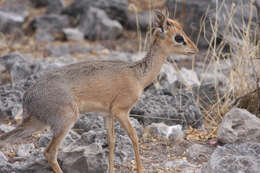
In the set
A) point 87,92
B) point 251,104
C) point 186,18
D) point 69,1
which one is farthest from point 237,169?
point 69,1

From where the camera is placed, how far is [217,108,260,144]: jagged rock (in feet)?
18.5

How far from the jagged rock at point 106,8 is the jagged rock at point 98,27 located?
1.71 ft

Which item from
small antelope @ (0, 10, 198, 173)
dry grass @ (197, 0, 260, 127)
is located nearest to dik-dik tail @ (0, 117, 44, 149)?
small antelope @ (0, 10, 198, 173)

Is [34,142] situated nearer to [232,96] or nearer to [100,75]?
[100,75]

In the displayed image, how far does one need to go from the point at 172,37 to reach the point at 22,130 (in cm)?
196

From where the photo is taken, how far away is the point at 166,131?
609 cm

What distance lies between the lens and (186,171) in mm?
4957

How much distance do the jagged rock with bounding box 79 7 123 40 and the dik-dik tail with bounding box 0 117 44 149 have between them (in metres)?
7.40

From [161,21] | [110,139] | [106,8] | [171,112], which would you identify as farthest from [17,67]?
[106,8]

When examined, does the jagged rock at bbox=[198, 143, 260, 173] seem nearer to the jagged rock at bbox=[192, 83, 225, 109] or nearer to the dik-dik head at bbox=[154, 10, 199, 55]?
the dik-dik head at bbox=[154, 10, 199, 55]

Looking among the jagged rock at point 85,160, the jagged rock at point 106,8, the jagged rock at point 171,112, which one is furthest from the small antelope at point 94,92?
the jagged rock at point 106,8

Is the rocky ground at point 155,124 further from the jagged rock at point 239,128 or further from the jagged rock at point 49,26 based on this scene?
the jagged rock at point 49,26

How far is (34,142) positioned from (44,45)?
588 centimetres

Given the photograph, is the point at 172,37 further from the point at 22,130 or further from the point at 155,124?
the point at 22,130
